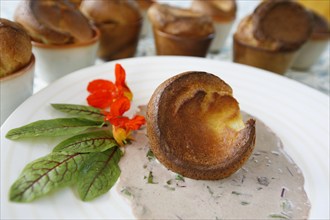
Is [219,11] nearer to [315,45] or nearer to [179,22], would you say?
[179,22]

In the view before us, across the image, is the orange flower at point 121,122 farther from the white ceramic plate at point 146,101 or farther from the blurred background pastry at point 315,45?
the blurred background pastry at point 315,45

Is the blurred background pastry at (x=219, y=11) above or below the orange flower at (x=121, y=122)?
above

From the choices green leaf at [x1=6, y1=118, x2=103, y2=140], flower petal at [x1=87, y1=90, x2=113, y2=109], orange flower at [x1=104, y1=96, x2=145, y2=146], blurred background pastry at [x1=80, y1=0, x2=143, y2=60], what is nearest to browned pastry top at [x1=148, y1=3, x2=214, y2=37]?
blurred background pastry at [x1=80, y1=0, x2=143, y2=60]

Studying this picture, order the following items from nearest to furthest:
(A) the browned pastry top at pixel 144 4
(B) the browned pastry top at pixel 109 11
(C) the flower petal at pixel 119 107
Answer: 1. (C) the flower petal at pixel 119 107
2. (B) the browned pastry top at pixel 109 11
3. (A) the browned pastry top at pixel 144 4

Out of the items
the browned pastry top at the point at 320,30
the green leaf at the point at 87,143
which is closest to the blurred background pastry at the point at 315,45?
the browned pastry top at the point at 320,30

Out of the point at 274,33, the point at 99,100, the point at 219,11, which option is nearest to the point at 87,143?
the point at 99,100

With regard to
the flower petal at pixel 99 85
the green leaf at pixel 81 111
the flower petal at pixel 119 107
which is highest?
the flower petal at pixel 119 107
